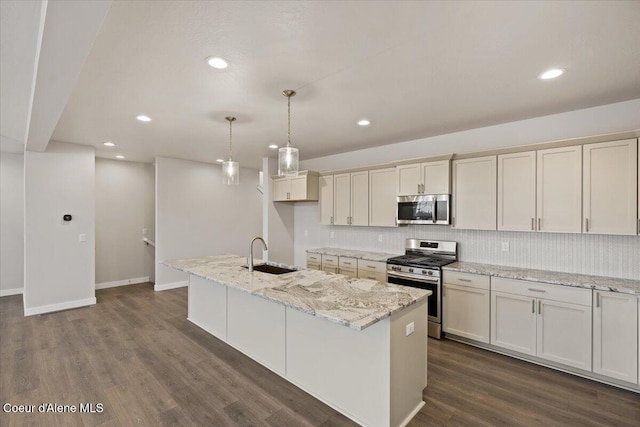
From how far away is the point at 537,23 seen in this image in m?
1.75

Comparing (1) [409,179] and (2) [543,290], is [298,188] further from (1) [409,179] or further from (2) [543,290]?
(2) [543,290]

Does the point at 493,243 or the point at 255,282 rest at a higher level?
the point at 493,243

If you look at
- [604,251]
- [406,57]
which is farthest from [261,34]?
[604,251]

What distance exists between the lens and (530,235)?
3.44m

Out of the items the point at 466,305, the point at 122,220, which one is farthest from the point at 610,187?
the point at 122,220

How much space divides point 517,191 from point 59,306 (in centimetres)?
674

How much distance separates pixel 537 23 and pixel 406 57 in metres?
0.77

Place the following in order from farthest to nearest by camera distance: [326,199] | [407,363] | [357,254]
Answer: [326,199] → [357,254] → [407,363]

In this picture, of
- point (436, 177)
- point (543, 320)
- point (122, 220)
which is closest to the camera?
point (543, 320)

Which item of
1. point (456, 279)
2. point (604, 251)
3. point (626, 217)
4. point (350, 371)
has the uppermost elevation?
point (626, 217)

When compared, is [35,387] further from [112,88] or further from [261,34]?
[261,34]

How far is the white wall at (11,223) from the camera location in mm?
5461

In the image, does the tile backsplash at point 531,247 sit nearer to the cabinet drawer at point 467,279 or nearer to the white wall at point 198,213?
the cabinet drawer at point 467,279

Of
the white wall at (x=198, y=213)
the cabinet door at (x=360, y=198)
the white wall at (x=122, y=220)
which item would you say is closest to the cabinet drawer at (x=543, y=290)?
the cabinet door at (x=360, y=198)
